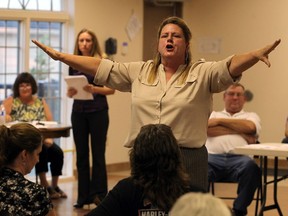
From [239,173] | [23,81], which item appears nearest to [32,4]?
[23,81]

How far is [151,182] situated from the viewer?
240 cm

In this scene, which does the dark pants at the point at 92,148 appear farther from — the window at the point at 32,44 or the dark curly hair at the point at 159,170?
the dark curly hair at the point at 159,170

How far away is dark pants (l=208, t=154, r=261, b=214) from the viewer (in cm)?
515

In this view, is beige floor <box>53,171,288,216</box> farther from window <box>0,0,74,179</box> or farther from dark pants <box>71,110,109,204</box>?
window <box>0,0,74,179</box>

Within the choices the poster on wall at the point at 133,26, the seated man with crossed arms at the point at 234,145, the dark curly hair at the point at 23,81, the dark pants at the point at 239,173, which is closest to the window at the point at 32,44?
the dark curly hair at the point at 23,81

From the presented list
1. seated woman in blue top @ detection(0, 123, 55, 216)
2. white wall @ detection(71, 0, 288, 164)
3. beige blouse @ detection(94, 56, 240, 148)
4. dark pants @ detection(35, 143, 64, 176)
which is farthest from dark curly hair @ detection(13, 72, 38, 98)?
seated woman in blue top @ detection(0, 123, 55, 216)

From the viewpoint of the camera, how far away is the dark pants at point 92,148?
18.2 ft

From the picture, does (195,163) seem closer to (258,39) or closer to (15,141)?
(15,141)

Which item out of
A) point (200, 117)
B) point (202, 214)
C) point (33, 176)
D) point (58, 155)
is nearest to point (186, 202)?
point (202, 214)

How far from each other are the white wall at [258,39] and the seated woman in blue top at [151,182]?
571 cm

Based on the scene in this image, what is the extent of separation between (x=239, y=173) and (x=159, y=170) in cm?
302

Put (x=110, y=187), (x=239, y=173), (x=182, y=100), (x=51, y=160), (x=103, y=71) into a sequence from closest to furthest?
(x=182, y=100) → (x=103, y=71) → (x=239, y=173) → (x=51, y=160) → (x=110, y=187)

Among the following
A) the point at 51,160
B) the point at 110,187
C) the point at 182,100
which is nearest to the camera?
the point at 182,100

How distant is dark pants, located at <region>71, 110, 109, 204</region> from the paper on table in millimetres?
171
